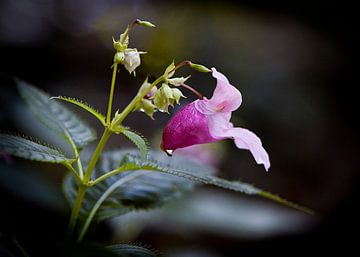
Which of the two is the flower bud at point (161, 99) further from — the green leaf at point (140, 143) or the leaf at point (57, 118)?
the leaf at point (57, 118)

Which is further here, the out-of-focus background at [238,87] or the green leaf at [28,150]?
the out-of-focus background at [238,87]

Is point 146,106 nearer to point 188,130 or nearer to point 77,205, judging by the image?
point 188,130

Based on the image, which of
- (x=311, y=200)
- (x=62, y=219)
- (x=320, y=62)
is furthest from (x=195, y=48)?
(x=62, y=219)

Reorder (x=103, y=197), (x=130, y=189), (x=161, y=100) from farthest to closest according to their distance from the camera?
1. (x=130, y=189)
2. (x=103, y=197)
3. (x=161, y=100)

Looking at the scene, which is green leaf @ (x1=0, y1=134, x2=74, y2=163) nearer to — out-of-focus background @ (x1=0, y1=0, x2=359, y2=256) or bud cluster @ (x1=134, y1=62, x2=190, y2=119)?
bud cluster @ (x1=134, y1=62, x2=190, y2=119)

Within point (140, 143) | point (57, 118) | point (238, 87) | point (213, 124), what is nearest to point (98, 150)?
point (140, 143)

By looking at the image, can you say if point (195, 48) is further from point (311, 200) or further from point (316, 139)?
point (311, 200)

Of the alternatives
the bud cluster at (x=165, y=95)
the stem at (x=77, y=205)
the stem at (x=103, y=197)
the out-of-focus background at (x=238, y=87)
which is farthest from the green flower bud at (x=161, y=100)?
the out-of-focus background at (x=238, y=87)
